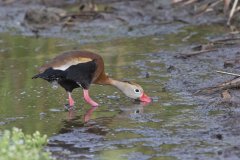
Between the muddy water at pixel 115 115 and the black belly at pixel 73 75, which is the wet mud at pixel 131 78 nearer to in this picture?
the muddy water at pixel 115 115

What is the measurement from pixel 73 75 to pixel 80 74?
0.11 meters

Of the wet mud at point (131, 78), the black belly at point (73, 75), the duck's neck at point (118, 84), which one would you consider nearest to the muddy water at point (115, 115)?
the wet mud at point (131, 78)

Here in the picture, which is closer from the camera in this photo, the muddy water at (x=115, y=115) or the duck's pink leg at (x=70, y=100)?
the muddy water at (x=115, y=115)

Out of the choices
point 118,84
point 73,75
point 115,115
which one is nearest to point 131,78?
point 118,84

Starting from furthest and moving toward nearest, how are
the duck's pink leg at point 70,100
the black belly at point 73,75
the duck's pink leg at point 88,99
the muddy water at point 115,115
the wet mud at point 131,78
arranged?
1. the duck's pink leg at point 70,100
2. the duck's pink leg at point 88,99
3. the black belly at point 73,75
4. the wet mud at point 131,78
5. the muddy water at point 115,115

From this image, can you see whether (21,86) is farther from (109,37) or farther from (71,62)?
(109,37)

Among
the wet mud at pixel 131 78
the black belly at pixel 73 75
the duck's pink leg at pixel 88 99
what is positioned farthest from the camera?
the duck's pink leg at pixel 88 99

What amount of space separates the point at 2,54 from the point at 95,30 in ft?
7.72

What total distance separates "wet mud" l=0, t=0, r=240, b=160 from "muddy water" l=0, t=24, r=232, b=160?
0.01 m

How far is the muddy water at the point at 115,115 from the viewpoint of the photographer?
7.42m

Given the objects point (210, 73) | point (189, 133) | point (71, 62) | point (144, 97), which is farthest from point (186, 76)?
point (189, 133)

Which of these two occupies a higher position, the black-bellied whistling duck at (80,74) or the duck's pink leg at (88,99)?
the black-bellied whistling duck at (80,74)

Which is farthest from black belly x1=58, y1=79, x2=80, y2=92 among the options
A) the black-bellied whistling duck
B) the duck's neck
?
the duck's neck

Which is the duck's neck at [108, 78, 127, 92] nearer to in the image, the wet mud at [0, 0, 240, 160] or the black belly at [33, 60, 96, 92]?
the wet mud at [0, 0, 240, 160]
